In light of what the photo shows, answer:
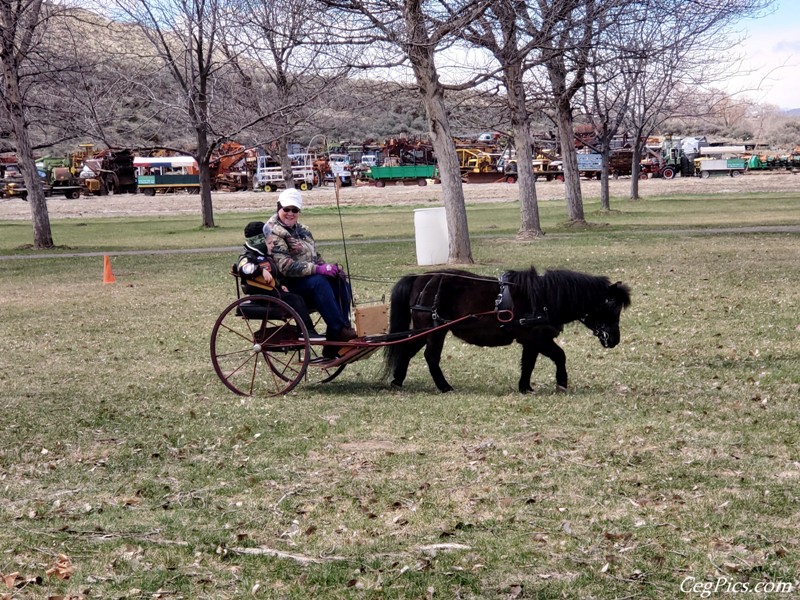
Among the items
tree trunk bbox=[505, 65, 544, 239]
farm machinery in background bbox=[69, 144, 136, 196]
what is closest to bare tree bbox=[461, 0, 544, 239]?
tree trunk bbox=[505, 65, 544, 239]

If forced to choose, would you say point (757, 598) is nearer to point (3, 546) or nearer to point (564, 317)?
point (3, 546)

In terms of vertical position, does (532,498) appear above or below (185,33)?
below

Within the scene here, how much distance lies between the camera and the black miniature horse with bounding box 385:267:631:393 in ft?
31.5

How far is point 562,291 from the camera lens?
31.5ft

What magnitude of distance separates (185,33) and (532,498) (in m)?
32.6

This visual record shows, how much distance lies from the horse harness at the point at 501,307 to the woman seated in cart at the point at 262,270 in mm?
1070

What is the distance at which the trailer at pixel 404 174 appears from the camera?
71062 mm

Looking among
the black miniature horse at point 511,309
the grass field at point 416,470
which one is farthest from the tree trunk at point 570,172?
the black miniature horse at point 511,309

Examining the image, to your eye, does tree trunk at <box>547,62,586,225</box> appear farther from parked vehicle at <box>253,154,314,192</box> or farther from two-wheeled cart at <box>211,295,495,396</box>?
parked vehicle at <box>253,154,314,192</box>

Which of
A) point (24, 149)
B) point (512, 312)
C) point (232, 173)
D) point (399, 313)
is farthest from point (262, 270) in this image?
point (232, 173)

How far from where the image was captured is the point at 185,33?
36.2 m

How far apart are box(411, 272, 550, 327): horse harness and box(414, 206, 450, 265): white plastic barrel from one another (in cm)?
1233

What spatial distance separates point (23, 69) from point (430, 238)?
14.9m

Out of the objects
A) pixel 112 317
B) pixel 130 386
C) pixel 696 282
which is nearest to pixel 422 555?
pixel 130 386
